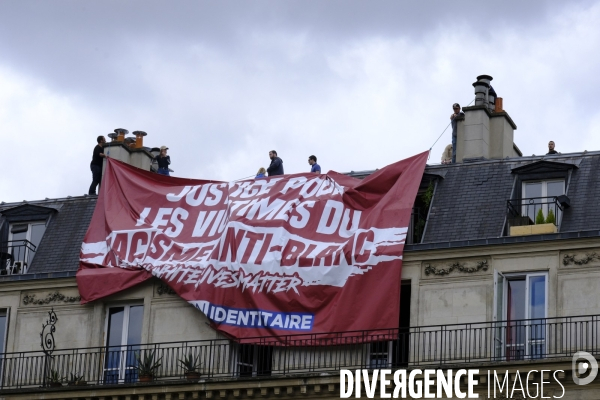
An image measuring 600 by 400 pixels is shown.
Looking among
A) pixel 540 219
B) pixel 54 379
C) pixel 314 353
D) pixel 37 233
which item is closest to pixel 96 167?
pixel 37 233

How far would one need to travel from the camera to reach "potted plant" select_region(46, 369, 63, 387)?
133 ft

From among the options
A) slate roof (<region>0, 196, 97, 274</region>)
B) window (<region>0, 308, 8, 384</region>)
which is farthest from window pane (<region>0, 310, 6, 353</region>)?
slate roof (<region>0, 196, 97, 274</region>)

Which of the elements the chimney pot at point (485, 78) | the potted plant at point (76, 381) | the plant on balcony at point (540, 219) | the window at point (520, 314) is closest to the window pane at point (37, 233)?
the potted plant at point (76, 381)

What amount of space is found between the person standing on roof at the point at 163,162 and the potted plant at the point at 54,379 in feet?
22.0

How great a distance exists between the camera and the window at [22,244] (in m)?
43.7

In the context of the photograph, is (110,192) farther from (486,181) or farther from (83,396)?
(486,181)

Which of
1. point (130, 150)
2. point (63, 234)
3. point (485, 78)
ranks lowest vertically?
point (63, 234)

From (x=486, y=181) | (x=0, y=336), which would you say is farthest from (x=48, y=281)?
(x=486, y=181)

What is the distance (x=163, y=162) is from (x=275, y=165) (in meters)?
3.48

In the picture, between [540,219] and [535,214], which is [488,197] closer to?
[535,214]

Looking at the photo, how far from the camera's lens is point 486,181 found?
133ft

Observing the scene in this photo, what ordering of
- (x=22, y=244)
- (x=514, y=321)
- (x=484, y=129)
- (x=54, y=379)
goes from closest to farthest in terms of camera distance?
1. (x=514, y=321)
2. (x=54, y=379)
3. (x=484, y=129)
4. (x=22, y=244)

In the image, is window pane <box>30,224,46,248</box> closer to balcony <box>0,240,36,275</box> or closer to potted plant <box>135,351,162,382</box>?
balcony <box>0,240,36,275</box>

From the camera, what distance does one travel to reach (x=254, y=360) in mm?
39688
